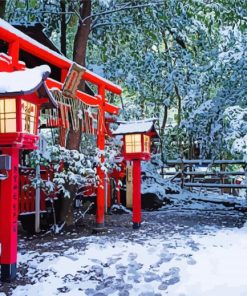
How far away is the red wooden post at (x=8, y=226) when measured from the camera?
419cm

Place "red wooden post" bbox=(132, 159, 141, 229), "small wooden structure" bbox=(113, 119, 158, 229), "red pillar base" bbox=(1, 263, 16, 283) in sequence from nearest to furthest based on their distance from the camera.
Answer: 1. "red pillar base" bbox=(1, 263, 16, 283)
2. "small wooden structure" bbox=(113, 119, 158, 229)
3. "red wooden post" bbox=(132, 159, 141, 229)

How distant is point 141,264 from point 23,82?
278 centimetres

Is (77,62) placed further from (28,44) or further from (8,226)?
(8,226)

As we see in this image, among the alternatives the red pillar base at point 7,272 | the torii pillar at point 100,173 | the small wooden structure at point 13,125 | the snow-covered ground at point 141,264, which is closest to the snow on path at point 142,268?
the snow-covered ground at point 141,264

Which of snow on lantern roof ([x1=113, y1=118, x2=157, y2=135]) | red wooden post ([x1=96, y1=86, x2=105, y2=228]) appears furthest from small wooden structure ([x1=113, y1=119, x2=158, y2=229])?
red wooden post ([x1=96, y1=86, x2=105, y2=228])

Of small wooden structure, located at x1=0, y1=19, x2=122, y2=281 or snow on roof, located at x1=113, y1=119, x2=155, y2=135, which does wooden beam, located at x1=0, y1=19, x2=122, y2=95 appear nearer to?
small wooden structure, located at x1=0, y1=19, x2=122, y2=281

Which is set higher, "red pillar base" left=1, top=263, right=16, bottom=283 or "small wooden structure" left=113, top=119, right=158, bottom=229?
"small wooden structure" left=113, top=119, right=158, bottom=229

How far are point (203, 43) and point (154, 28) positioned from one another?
7.22 feet

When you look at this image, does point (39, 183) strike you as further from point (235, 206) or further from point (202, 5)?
point (235, 206)

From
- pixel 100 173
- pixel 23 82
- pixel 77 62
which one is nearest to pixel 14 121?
pixel 23 82

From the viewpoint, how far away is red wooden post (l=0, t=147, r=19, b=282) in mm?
4188

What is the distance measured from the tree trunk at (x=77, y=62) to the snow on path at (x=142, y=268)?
4.19 ft

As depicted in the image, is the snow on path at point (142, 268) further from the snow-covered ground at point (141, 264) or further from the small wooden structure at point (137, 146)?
the small wooden structure at point (137, 146)

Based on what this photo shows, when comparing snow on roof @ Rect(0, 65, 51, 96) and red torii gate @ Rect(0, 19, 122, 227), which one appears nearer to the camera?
snow on roof @ Rect(0, 65, 51, 96)
